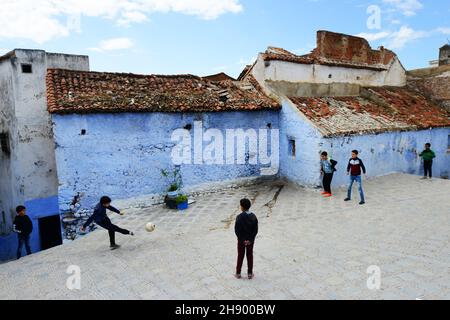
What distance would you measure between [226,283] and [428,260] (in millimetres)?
3994

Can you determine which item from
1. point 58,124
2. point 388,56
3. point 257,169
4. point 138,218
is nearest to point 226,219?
point 138,218

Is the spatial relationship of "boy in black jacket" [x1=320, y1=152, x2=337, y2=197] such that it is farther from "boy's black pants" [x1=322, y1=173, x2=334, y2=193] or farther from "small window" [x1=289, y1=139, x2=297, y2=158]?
"small window" [x1=289, y1=139, x2=297, y2=158]

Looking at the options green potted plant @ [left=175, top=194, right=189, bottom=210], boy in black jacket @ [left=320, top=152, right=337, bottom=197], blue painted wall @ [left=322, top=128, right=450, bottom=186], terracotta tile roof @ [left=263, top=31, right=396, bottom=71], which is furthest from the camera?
terracotta tile roof @ [left=263, top=31, right=396, bottom=71]

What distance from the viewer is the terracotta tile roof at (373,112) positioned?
12.9 meters

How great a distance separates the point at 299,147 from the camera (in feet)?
42.1

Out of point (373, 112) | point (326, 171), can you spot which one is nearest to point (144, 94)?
point (326, 171)

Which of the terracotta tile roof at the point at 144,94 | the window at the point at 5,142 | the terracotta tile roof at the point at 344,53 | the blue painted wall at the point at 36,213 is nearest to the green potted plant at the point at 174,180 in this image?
the terracotta tile roof at the point at 144,94

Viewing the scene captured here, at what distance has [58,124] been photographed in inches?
397

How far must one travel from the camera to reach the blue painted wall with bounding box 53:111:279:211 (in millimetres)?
10297

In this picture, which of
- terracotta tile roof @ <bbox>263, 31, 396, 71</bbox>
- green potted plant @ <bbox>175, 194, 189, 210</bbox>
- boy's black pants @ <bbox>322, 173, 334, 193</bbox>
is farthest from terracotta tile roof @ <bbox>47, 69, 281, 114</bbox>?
terracotta tile roof @ <bbox>263, 31, 396, 71</bbox>

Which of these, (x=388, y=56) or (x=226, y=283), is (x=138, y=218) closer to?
(x=226, y=283)

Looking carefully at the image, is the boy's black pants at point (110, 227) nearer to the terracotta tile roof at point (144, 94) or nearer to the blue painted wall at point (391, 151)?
the terracotta tile roof at point (144, 94)

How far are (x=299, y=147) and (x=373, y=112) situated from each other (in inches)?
184

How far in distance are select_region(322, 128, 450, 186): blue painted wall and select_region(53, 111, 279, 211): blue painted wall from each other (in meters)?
4.49
